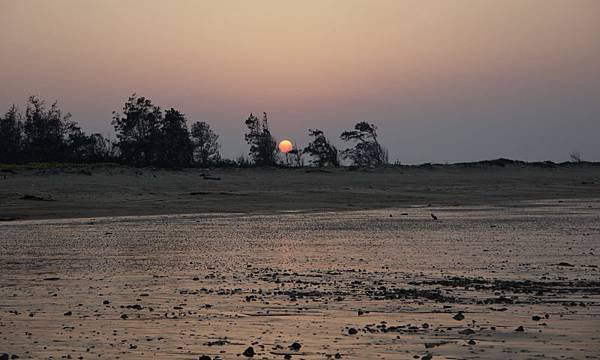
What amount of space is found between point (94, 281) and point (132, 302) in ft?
6.60

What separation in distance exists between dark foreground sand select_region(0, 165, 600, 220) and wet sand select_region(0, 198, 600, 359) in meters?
9.83

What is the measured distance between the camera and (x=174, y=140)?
58875 millimetres

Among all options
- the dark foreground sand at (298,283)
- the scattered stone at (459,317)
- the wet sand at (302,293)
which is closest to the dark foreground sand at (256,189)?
the dark foreground sand at (298,283)

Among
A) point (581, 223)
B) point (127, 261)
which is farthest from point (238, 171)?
point (127, 261)

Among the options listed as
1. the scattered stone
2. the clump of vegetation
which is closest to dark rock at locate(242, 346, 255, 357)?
the scattered stone

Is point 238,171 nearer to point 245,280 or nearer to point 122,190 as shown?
point 122,190

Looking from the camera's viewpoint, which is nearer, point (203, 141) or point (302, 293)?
point (302, 293)

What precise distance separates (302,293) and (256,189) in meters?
28.2

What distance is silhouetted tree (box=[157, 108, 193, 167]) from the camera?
191 feet

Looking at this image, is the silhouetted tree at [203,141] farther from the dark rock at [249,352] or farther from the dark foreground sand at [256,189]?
the dark rock at [249,352]

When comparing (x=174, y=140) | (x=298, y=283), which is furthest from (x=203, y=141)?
(x=298, y=283)

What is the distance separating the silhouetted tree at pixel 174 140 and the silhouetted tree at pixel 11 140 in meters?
8.97

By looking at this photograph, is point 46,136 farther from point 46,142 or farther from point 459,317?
point 459,317

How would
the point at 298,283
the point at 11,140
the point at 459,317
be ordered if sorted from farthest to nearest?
Answer: the point at 11,140, the point at 298,283, the point at 459,317
